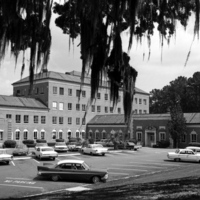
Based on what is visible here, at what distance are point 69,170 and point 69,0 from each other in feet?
43.0

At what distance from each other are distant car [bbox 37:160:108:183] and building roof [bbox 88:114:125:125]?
1731 inches

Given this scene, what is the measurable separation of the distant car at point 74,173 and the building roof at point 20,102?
39058mm

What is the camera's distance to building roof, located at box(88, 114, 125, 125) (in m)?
64.5

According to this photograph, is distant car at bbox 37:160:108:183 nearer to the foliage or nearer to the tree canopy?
the tree canopy

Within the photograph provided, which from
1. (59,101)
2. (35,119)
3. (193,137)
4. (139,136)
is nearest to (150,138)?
(139,136)

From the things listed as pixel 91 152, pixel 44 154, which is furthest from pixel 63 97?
pixel 44 154

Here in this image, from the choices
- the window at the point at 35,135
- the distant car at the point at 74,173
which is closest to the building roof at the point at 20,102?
the window at the point at 35,135

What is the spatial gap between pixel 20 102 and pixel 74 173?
4286cm

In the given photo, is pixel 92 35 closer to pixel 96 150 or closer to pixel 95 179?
pixel 95 179

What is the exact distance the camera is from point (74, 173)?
61.6 ft

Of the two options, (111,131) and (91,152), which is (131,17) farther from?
(111,131)

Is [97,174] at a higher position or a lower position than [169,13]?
lower

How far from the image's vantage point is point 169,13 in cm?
718

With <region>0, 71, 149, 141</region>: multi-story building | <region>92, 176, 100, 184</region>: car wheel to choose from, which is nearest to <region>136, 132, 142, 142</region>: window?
<region>0, 71, 149, 141</region>: multi-story building
